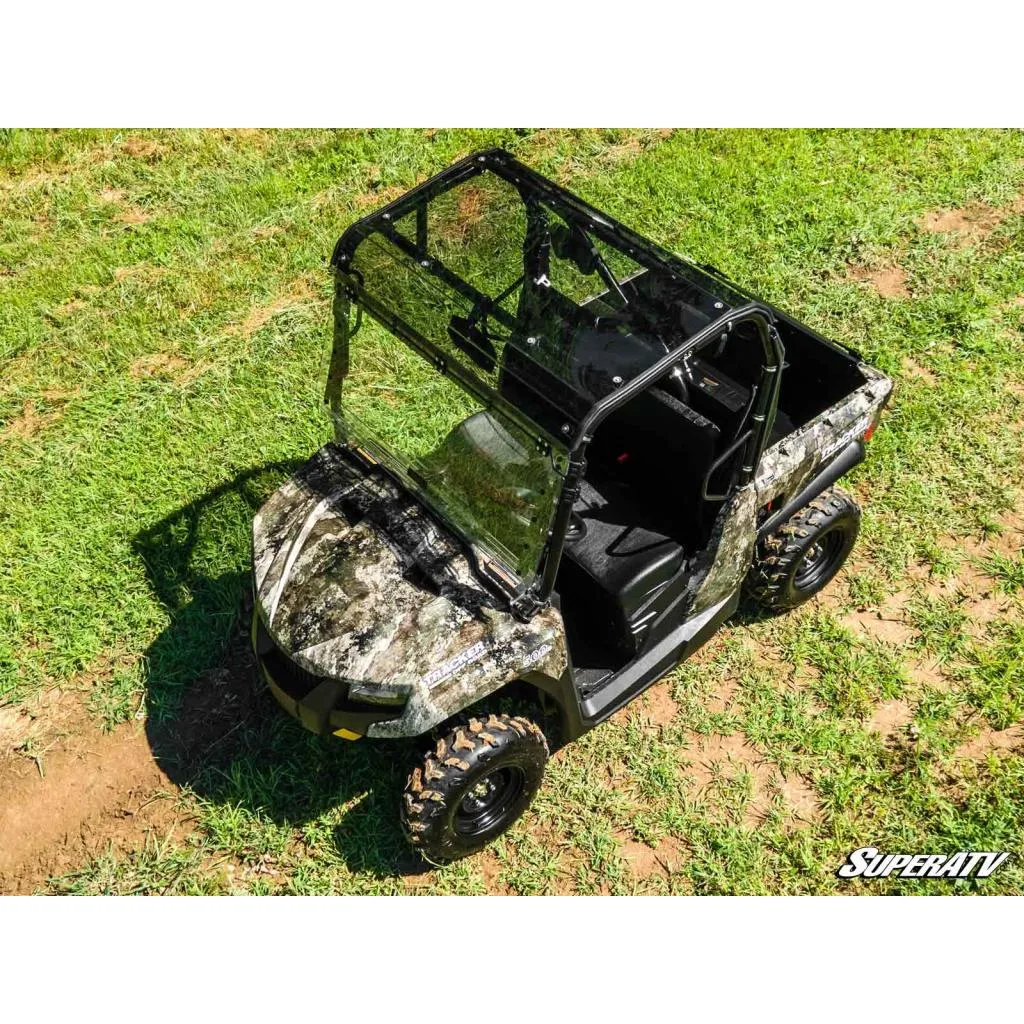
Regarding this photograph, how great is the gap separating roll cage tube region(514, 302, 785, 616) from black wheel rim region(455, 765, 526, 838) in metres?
0.83

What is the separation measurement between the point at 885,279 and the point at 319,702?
530 centimetres

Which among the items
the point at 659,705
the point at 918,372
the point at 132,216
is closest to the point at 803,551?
the point at 659,705

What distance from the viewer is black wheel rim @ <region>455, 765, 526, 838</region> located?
177 inches

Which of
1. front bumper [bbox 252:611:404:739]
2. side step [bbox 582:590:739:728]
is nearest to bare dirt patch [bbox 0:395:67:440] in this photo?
front bumper [bbox 252:611:404:739]

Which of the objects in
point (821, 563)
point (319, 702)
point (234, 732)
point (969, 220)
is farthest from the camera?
point (969, 220)

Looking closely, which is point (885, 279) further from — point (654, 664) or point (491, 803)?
point (491, 803)

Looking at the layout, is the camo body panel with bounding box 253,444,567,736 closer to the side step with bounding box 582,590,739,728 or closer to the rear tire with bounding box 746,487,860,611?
the side step with bounding box 582,590,739,728

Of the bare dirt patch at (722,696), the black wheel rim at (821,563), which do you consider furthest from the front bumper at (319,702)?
the black wheel rim at (821,563)

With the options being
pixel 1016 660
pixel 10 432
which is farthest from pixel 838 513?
pixel 10 432

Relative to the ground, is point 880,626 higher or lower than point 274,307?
lower

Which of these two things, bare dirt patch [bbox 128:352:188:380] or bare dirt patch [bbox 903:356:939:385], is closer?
bare dirt patch [bbox 903:356:939:385]

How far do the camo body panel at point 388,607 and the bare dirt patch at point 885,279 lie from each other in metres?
4.35

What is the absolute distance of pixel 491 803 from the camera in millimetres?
4598

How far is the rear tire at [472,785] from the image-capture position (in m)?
4.13
